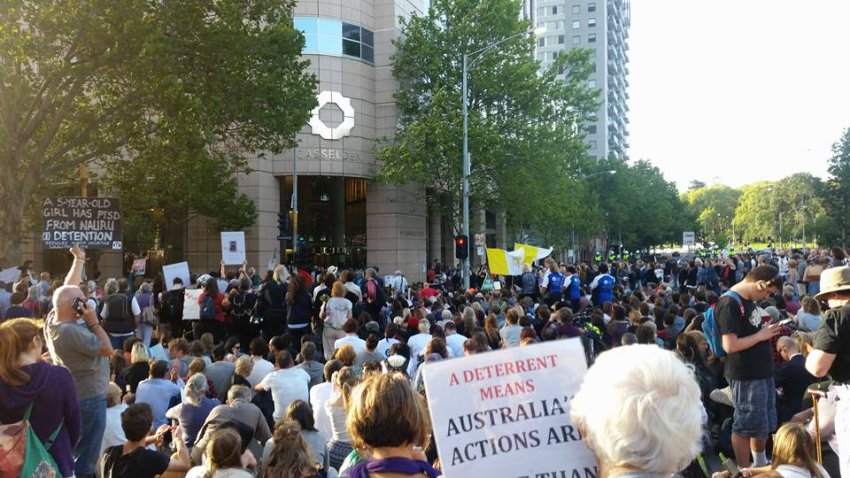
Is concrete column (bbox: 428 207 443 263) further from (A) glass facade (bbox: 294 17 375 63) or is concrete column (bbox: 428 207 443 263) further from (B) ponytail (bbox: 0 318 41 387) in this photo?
(B) ponytail (bbox: 0 318 41 387)

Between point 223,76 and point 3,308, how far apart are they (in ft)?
29.4

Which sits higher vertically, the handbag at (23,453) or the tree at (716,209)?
the tree at (716,209)

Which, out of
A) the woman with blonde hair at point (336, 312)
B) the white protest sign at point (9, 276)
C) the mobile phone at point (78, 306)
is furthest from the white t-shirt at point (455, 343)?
the white protest sign at point (9, 276)

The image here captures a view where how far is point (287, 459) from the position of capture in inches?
175

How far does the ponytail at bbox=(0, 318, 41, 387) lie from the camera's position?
4.09 meters

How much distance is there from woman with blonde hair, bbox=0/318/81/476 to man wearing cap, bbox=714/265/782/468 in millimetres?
4933

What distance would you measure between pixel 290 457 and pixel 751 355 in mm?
3774

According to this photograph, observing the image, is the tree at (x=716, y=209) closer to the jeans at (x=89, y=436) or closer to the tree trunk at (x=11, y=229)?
the tree trunk at (x=11, y=229)

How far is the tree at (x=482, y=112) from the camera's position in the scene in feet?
98.1

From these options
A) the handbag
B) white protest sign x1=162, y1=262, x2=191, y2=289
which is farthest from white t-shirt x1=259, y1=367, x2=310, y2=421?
white protest sign x1=162, y1=262, x2=191, y2=289

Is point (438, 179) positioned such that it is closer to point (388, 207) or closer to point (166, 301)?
point (388, 207)

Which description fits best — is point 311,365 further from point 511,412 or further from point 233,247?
point 233,247

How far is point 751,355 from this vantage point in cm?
552

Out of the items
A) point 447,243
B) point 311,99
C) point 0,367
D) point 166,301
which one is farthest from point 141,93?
point 447,243
